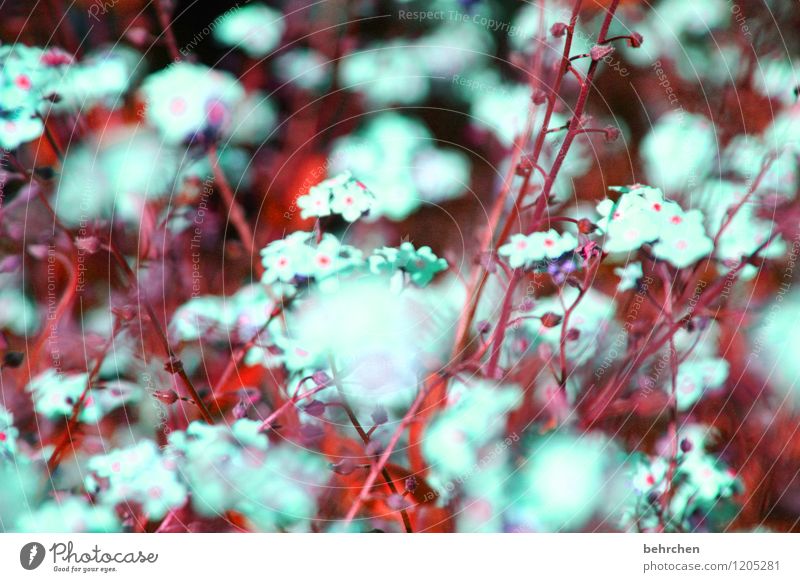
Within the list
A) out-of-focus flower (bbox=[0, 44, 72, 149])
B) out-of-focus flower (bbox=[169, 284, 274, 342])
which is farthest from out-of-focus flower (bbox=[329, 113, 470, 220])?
out-of-focus flower (bbox=[0, 44, 72, 149])

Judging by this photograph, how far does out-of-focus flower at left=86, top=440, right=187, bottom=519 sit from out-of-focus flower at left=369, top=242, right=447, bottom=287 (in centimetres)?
21

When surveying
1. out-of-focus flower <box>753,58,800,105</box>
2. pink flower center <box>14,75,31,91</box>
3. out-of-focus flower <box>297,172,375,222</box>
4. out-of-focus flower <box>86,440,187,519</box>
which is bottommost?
out-of-focus flower <box>86,440,187,519</box>

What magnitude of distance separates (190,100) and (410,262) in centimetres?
20

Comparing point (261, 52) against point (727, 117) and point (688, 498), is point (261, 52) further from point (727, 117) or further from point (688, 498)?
point (688, 498)

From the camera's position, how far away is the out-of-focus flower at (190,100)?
0.56 m

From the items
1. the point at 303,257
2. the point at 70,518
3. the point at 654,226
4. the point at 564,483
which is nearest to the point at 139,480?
the point at 70,518

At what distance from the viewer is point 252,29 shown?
22.2 inches

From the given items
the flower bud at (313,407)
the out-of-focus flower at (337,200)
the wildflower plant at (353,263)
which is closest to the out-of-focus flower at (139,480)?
the wildflower plant at (353,263)

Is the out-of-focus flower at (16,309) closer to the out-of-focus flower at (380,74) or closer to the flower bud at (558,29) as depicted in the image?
the out-of-focus flower at (380,74)

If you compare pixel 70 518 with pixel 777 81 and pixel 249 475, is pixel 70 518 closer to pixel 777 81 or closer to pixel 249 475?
pixel 249 475

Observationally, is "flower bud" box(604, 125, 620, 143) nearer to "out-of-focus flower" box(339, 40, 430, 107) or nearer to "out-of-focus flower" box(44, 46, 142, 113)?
"out-of-focus flower" box(339, 40, 430, 107)

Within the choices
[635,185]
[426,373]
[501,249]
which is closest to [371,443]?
[426,373]

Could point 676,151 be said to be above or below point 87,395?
above

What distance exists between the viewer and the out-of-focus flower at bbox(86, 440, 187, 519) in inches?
22.4
